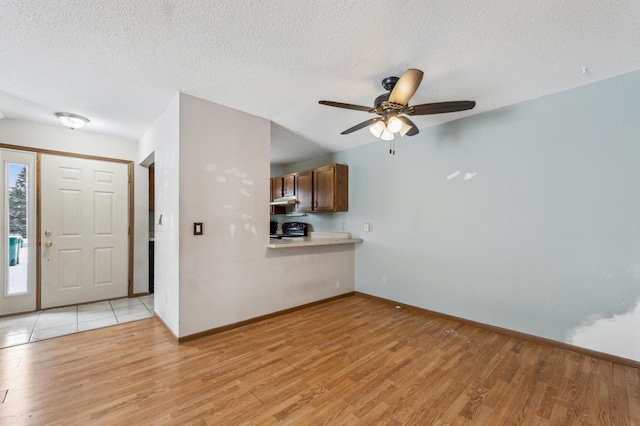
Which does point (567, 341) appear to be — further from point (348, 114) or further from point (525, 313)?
point (348, 114)

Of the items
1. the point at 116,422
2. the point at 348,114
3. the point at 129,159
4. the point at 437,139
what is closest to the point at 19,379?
the point at 116,422

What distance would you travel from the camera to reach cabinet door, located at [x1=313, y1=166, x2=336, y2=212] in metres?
4.56

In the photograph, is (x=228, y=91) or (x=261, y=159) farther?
(x=261, y=159)

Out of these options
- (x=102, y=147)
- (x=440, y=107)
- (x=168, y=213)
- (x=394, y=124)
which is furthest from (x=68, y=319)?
(x=440, y=107)

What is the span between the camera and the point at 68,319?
3.33 m

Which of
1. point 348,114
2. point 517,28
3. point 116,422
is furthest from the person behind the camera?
point 348,114

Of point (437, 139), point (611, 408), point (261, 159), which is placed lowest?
point (611, 408)

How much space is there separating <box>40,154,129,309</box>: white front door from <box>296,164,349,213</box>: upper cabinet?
9.64ft

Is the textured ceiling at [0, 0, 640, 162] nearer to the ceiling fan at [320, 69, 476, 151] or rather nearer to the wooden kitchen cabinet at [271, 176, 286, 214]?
the ceiling fan at [320, 69, 476, 151]

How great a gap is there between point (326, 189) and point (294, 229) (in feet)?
5.14

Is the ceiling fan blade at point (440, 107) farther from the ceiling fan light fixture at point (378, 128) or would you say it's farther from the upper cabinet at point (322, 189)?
the upper cabinet at point (322, 189)

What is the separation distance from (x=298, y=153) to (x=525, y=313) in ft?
13.7

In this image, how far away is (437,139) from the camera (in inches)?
142

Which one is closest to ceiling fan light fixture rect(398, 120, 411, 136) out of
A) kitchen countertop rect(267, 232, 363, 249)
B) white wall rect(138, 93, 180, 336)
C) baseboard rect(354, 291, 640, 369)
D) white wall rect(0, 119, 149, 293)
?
kitchen countertop rect(267, 232, 363, 249)
